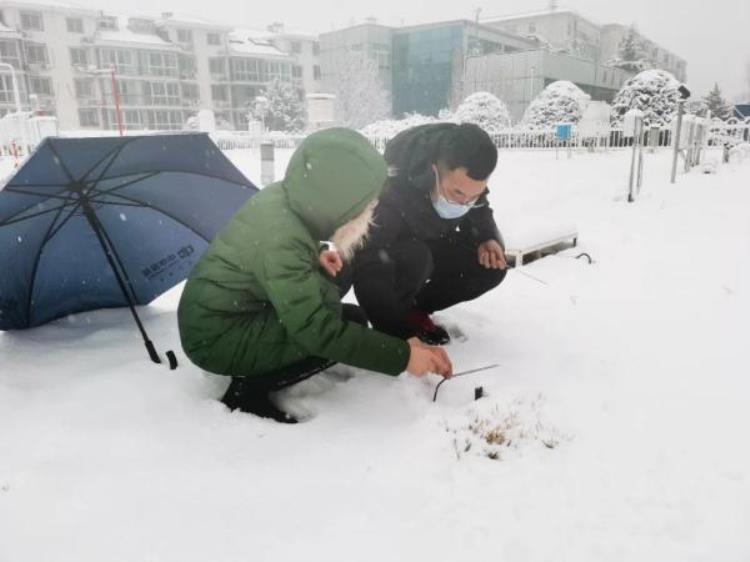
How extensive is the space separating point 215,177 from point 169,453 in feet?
4.63

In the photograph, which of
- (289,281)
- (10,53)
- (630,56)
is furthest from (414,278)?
(630,56)

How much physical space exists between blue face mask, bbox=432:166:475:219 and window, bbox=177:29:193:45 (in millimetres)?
46024

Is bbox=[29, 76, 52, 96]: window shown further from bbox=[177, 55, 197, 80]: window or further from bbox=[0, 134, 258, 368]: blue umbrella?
bbox=[0, 134, 258, 368]: blue umbrella

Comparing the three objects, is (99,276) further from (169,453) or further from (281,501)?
(281,501)

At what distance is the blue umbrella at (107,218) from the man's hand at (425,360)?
1.22m

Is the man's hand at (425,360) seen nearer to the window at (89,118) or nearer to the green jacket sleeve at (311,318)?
the green jacket sleeve at (311,318)

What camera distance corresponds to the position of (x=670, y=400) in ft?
7.63

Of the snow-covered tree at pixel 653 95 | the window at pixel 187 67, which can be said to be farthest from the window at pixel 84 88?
the snow-covered tree at pixel 653 95

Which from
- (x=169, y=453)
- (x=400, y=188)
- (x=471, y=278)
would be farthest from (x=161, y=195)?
(x=471, y=278)

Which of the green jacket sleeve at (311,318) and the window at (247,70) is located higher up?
the window at (247,70)

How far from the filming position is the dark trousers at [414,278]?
2381mm

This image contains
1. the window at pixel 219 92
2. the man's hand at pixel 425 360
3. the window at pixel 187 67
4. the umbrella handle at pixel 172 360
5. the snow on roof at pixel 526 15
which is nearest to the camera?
the man's hand at pixel 425 360

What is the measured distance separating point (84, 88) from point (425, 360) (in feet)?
148

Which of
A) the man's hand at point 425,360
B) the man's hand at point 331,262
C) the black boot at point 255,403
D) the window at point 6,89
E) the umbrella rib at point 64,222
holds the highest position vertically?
the window at point 6,89
